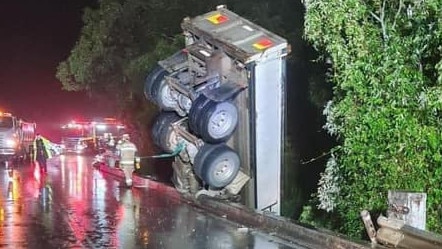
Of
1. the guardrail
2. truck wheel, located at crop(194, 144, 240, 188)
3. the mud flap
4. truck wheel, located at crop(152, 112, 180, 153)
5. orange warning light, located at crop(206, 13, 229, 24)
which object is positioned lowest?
the guardrail

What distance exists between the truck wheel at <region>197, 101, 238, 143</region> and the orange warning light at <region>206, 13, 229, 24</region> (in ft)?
6.08

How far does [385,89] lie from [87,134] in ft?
110

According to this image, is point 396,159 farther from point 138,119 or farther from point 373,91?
point 138,119

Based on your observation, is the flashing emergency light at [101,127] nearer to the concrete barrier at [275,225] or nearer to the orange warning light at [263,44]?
the concrete barrier at [275,225]

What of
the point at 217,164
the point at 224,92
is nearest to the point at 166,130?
the point at 217,164

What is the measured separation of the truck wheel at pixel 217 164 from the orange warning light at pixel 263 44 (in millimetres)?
2069

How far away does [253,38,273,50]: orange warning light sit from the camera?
14.0 m

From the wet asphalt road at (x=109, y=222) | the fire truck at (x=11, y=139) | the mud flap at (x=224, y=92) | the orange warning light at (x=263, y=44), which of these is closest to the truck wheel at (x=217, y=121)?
the mud flap at (x=224, y=92)

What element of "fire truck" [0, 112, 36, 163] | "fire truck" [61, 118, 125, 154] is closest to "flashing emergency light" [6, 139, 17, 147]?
"fire truck" [0, 112, 36, 163]

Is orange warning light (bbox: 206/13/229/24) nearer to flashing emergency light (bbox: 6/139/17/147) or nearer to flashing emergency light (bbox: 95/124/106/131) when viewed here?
flashing emergency light (bbox: 6/139/17/147)

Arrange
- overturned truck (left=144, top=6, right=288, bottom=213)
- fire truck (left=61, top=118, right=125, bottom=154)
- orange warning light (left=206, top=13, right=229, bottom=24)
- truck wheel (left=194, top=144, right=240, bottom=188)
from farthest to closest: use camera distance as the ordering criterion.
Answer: fire truck (left=61, top=118, right=125, bottom=154) < orange warning light (left=206, top=13, right=229, bottom=24) < truck wheel (left=194, top=144, right=240, bottom=188) < overturned truck (left=144, top=6, right=288, bottom=213)

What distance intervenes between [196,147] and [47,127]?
Answer: 4583 centimetres

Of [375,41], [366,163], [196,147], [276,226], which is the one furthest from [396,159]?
[196,147]

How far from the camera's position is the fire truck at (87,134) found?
39469 mm
